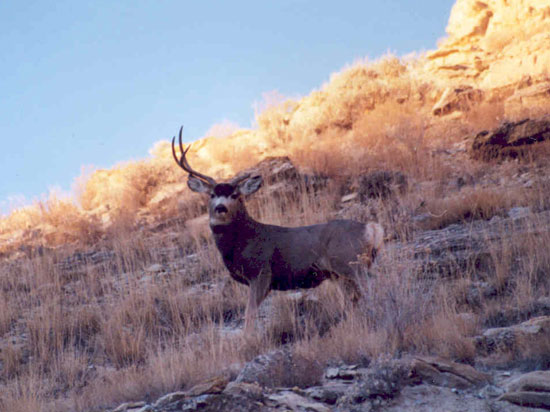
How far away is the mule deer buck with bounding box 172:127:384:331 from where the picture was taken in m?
7.43

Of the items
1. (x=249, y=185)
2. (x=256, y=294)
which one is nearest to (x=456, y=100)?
(x=249, y=185)

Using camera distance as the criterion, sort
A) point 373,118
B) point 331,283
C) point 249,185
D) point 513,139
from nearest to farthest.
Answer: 1. point 249,185
2. point 331,283
3. point 513,139
4. point 373,118

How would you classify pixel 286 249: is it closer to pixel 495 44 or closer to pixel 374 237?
pixel 374 237

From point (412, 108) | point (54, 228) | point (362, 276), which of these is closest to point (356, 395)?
point (362, 276)

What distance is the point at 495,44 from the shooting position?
22688 mm

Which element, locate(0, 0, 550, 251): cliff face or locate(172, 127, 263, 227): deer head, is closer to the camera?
locate(172, 127, 263, 227): deer head

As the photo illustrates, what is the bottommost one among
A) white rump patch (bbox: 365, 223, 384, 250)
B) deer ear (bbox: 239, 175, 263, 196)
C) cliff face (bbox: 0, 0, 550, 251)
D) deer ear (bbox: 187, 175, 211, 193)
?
white rump patch (bbox: 365, 223, 384, 250)

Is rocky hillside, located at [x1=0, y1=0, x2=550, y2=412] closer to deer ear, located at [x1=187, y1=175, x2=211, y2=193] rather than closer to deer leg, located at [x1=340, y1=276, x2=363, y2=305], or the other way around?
deer leg, located at [x1=340, y1=276, x2=363, y2=305]

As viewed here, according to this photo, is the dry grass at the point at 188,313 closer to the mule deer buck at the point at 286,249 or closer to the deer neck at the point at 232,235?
the mule deer buck at the point at 286,249

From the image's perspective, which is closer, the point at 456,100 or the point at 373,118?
the point at 456,100

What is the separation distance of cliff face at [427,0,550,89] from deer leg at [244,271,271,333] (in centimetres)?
1351

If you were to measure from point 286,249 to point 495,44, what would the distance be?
1838 cm

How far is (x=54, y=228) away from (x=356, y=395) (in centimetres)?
1347

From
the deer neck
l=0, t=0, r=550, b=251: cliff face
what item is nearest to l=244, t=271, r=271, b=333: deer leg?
the deer neck
